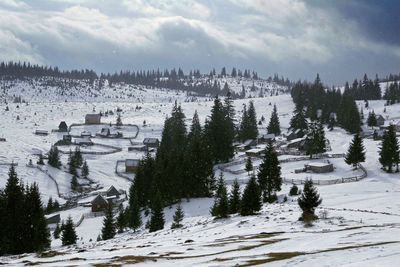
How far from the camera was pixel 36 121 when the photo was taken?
14962 centimetres

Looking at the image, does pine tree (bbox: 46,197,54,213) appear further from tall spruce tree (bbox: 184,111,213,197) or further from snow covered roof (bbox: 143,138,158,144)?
snow covered roof (bbox: 143,138,158,144)

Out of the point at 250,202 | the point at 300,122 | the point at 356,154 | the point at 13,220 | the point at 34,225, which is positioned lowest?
the point at 34,225

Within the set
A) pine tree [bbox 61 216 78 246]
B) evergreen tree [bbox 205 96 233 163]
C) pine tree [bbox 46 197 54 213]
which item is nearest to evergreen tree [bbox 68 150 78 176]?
pine tree [bbox 46 197 54 213]

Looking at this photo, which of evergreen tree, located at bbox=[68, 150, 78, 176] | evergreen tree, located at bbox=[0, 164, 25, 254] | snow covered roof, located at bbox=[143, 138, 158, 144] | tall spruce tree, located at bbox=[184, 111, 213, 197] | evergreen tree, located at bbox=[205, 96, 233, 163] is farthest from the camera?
snow covered roof, located at bbox=[143, 138, 158, 144]

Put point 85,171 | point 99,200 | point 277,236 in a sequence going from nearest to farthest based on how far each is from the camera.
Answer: point 277,236 < point 99,200 < point 85,171

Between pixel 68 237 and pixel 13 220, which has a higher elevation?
pixel 13 220

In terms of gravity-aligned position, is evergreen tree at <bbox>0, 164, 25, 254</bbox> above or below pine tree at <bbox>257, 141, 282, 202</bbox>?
below

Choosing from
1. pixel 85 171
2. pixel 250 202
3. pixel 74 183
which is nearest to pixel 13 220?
pixel 250 202

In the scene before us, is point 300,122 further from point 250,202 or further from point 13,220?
point 13,220

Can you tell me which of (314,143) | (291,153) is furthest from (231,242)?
(291,153)

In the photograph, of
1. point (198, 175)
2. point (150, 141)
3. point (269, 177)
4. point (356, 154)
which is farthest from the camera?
point (150, 141)

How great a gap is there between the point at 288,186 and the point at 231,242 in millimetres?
30064

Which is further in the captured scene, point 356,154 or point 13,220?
point 356,154

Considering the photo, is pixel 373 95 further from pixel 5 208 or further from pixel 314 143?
pixel 5 208
